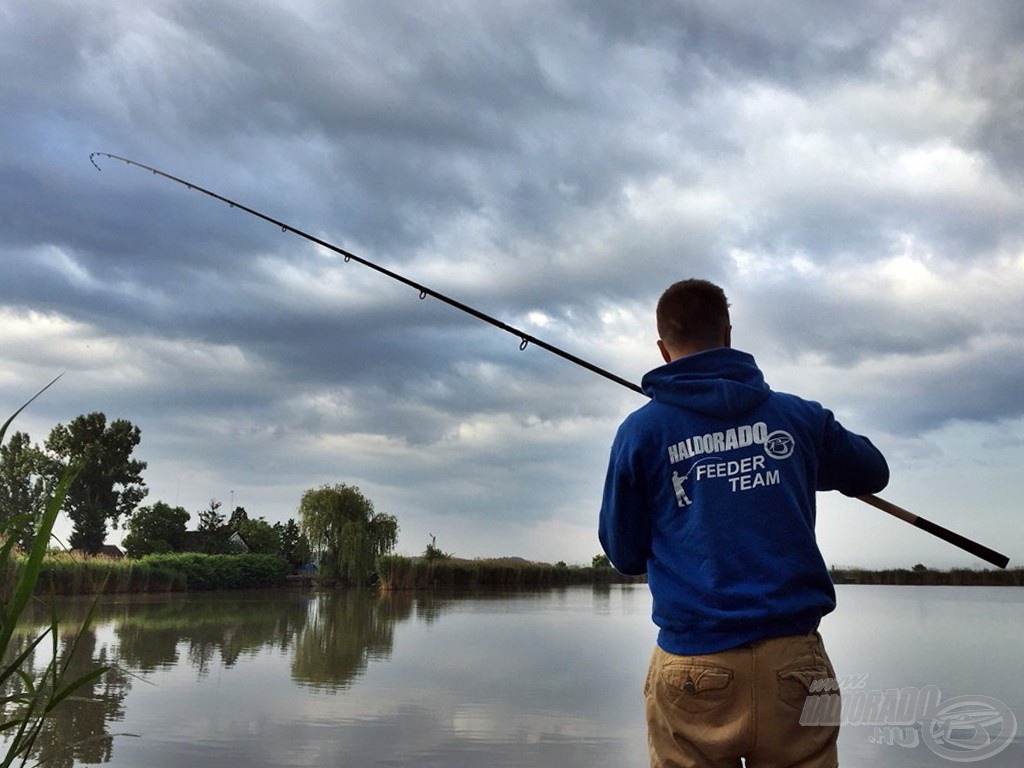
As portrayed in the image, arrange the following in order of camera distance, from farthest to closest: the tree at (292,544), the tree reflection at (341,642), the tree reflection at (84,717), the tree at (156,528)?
1. the tree at (156,528)
2. the tree at (292,544)
3. the tree reflection at (341,642)
4. the tree reflection at (84,717)

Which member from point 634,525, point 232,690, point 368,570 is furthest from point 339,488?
point 634,525

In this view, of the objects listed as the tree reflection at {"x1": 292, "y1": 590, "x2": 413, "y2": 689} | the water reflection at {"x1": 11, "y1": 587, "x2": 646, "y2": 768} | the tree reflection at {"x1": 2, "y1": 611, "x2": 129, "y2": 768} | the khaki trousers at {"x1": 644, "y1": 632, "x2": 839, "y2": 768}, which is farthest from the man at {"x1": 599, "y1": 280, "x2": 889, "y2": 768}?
the tree reflection at {"x1": 292, "y1": 590, "x2": 413, "y2": 689}

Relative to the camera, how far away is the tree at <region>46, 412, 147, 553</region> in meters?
38.0

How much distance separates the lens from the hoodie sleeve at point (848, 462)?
1807 mm

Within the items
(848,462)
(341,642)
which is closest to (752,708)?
(848,462)

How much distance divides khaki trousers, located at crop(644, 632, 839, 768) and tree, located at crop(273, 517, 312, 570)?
2911 centimetres

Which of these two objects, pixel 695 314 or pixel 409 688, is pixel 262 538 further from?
pixel 695 314

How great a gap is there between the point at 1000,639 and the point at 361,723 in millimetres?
10853

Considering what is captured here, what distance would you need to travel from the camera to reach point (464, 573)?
27.8m

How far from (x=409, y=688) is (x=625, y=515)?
557 centimetres

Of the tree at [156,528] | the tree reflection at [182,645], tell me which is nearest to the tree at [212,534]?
the tree at [156,528]

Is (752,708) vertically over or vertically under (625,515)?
under

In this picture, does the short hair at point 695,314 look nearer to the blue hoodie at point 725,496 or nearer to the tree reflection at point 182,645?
the blue hoodie at point 725,496

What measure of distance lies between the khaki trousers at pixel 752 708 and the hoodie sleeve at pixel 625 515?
263mm
